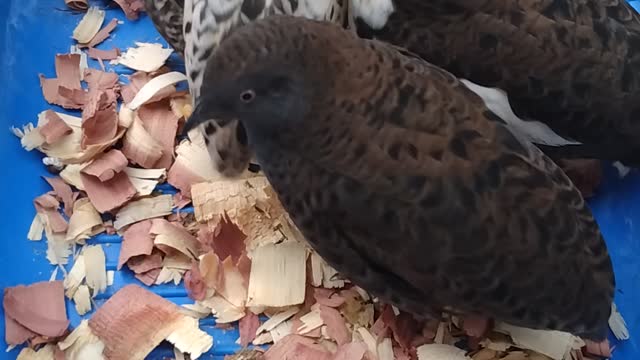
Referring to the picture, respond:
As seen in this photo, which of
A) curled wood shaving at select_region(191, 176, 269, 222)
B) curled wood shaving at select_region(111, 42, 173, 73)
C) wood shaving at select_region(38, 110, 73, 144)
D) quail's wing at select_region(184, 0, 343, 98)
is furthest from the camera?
curled wood shaving at select_region(111, 42, 173, 73)

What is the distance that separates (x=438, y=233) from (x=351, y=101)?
0.22m

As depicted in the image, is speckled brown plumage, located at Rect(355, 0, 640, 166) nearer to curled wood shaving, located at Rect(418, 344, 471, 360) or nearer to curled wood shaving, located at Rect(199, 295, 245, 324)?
curled wood shaving, located at Rect(418, 344, 471, 360)

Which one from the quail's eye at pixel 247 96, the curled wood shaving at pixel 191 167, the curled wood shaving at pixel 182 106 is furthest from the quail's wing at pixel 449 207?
the curled wood shaving at pixel 182 106

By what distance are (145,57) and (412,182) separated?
0.82m

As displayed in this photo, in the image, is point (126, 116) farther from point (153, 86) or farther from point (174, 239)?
point (174, 239)

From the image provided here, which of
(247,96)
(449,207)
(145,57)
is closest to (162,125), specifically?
(145,57)

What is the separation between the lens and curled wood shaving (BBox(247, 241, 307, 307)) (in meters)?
1.64

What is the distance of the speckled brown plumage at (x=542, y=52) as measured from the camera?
1590 mm

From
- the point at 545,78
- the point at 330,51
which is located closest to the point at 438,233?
the point at 330,51

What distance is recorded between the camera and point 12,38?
195cm

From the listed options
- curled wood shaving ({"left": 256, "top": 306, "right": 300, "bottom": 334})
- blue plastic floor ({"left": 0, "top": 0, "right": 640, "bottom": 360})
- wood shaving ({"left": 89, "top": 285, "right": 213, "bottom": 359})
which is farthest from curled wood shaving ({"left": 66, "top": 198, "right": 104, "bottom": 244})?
curled wood shaving ({"left": 256, "top": 306, "right": 300, "bottom": 334})

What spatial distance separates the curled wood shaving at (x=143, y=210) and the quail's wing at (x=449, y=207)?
1.51 feet

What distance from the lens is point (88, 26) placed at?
1995 mm

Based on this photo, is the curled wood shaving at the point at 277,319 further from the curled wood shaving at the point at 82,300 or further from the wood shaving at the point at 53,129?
the wood shaving at the point at 53,129
